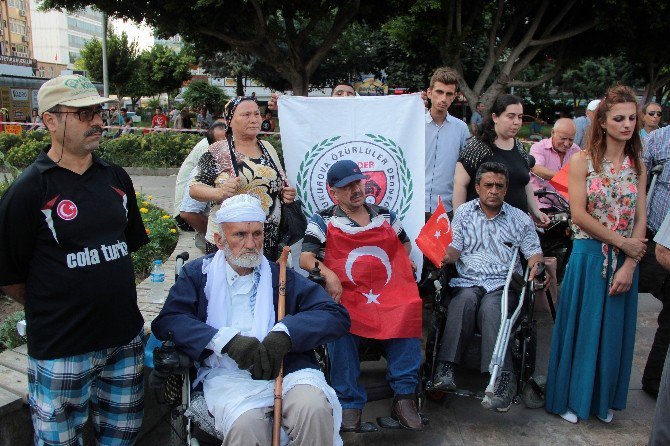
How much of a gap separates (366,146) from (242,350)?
2.04 metres

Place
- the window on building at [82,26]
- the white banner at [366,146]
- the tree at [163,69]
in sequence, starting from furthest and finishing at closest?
the window on building at [82,26] < the tree at [163,69] < the white banner at [366,146]

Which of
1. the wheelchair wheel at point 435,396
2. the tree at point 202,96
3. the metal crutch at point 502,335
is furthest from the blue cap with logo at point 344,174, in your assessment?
the tree at point 202,96

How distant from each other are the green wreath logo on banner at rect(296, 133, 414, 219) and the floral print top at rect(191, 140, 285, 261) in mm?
464

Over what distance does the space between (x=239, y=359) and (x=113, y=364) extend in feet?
2.07

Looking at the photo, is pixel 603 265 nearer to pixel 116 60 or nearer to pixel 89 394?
pixel 89 394

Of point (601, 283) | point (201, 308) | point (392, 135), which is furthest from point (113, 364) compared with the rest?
point (601, 283)

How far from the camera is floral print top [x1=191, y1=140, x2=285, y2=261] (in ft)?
11.9

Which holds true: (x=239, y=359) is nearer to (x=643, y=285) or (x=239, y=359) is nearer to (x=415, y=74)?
(x=643, y=285)

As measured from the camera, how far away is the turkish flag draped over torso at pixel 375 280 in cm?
362

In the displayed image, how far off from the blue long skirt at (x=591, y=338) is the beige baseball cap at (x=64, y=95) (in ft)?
9.41

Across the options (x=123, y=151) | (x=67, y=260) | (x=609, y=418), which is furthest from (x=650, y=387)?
(x=123, y=151)

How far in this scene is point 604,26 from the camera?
17125 mm

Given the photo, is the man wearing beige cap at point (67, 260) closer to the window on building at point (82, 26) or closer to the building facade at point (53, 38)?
the building facade at point (53, 38)

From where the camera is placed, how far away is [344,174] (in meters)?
3.66
